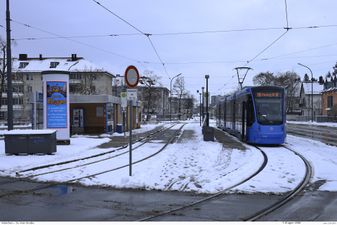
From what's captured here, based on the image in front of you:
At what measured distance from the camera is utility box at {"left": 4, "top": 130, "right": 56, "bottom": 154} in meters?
17.2

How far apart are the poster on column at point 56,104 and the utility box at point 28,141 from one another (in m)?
5.17

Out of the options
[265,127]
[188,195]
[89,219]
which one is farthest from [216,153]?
[89,219]

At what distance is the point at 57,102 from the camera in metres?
22.5

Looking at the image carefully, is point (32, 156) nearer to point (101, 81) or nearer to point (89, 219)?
point (89, 219)

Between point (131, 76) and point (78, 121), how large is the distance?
25.3m

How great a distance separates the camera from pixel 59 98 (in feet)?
73.7

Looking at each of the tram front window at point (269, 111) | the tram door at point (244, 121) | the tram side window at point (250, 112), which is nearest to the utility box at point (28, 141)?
the tram side window at point (250, 112)

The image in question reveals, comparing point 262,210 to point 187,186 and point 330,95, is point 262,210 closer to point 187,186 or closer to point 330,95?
point 187,186

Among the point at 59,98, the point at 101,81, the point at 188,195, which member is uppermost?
the point at 101,81

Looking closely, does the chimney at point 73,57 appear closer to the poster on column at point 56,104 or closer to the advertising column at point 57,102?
the advertising column at point 57,102

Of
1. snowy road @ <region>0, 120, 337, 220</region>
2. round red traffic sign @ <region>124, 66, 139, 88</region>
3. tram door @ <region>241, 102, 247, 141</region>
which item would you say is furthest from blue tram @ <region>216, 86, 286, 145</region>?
round red traffic sign @ <region>124, 66, 139, 88</region>

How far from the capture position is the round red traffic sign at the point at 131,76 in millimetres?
11625

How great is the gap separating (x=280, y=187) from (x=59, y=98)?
49.1ft

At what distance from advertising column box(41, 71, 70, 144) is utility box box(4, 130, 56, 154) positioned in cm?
514
